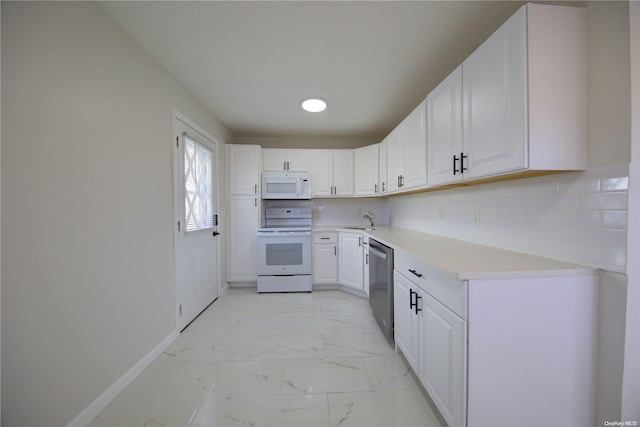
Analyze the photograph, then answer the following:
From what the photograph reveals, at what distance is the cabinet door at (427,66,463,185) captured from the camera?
1.45 metres

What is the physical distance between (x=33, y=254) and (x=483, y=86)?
2.34 meters

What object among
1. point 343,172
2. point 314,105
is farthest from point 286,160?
point 314,105

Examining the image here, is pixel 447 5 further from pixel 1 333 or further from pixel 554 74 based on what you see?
pixel 1 333

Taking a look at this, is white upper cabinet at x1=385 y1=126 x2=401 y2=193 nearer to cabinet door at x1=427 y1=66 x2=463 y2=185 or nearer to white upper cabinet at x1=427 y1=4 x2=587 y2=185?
cabinet door at x1=427 y1=66 x2=463 y2=185

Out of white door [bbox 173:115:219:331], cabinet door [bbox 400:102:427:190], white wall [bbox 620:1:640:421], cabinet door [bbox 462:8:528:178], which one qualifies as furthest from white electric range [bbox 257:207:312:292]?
white wall [bbox 620:1:640:421]

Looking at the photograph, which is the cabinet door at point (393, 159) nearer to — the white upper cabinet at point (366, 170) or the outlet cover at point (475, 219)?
the white upper cabinet at point (366, 170)

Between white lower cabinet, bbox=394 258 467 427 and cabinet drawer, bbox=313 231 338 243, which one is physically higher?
cabinet drawer, bbox=313 231 338 243

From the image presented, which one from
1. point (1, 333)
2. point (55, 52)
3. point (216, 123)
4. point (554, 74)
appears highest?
point (216, 123)

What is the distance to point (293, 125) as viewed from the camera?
128 inches

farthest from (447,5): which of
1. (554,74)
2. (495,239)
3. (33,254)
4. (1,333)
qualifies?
(1,333)

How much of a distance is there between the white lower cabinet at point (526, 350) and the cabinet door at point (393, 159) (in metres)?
1.65

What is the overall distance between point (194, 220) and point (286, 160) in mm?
1630

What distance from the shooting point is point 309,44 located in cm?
164

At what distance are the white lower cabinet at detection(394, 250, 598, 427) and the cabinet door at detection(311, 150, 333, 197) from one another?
2723 mm
